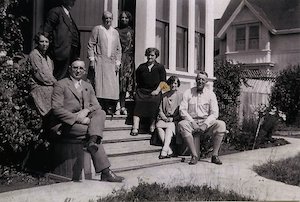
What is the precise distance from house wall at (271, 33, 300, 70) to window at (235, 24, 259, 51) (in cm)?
110

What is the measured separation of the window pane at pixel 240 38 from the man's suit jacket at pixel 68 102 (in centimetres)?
2263

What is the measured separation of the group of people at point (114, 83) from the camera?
215 inches

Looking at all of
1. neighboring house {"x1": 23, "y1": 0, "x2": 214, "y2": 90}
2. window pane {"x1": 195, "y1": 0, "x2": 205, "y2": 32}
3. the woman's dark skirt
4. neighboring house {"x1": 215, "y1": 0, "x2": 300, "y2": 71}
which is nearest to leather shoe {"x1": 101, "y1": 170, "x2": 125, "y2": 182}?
the woman's dark skirt

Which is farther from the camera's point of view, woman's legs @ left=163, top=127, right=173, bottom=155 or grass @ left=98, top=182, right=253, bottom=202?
woman's legs @ left=163, top=127, right=173, bottom=155

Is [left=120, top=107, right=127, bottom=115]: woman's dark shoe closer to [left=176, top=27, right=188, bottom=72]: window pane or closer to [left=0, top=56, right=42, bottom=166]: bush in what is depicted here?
[left=0, top=56, right=42, bottom=166]: bush

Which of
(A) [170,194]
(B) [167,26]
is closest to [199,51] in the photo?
(B) [167,26]

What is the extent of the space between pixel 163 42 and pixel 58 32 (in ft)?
11.1

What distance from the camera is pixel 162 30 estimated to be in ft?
30.2

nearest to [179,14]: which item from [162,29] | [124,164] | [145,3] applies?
[162,29]

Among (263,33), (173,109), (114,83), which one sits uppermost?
(263,33)

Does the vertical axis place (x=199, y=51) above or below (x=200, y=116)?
above

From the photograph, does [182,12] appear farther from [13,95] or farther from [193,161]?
[13,95]

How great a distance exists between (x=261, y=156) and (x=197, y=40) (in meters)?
3.94

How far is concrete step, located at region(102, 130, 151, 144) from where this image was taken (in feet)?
21.3
